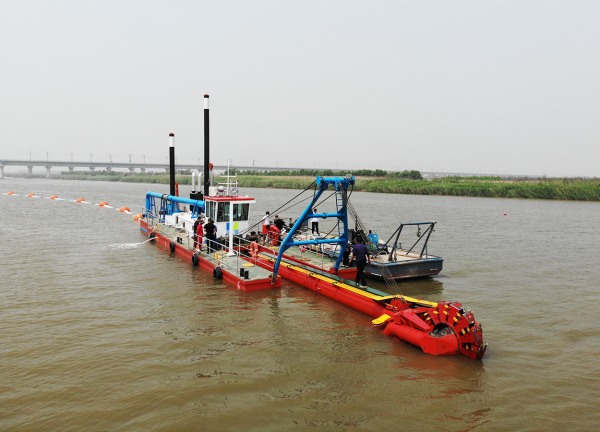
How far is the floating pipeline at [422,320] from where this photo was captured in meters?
9.52

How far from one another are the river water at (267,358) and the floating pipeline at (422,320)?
11.2 inches

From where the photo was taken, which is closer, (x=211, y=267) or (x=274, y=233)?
(x=211, y=267)

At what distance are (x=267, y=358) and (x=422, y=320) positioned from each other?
147 inches

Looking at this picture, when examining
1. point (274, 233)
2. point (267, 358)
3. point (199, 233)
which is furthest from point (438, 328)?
point (199, 233)

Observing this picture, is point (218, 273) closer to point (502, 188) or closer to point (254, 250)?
point (254, 250)

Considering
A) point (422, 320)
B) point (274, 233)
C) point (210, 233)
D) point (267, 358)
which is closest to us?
point (267, 358)

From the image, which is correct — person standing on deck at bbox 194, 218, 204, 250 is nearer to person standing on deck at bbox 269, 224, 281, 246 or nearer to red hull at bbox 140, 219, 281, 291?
red hull at bbox 140, 219, 281, 291

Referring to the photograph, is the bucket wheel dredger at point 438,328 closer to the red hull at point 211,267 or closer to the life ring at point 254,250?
the red hull at point 211,267

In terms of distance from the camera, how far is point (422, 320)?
10.3 m

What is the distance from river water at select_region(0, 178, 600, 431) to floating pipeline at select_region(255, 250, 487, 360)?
11.2 inches

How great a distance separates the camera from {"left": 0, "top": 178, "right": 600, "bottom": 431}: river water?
7.52 meters

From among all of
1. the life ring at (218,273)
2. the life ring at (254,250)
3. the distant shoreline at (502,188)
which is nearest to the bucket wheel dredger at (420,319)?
the life ring at (254,250)

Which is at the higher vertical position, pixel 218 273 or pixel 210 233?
pixel 210 233

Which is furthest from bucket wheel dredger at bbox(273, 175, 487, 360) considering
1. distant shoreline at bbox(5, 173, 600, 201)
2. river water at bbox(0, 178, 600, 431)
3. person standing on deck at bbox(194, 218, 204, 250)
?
distant shoreline at bbox(5, 173, 600, 201)
